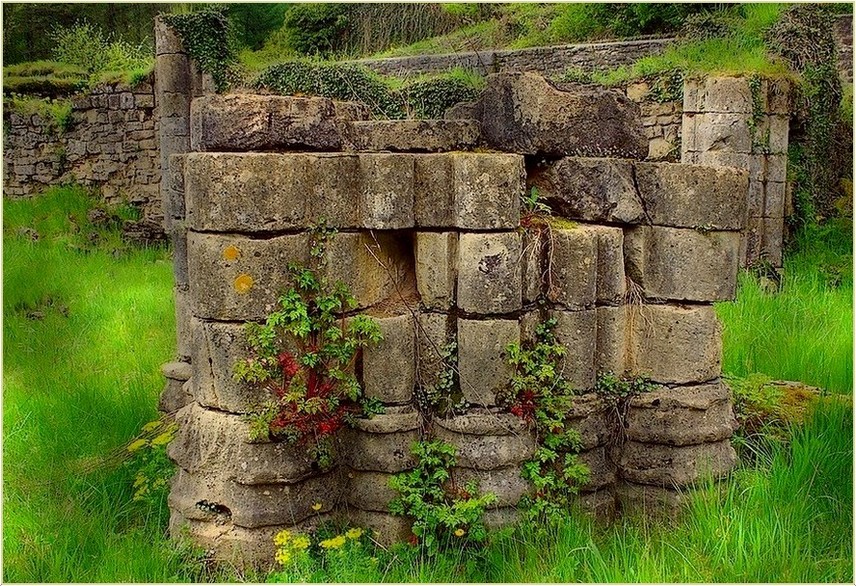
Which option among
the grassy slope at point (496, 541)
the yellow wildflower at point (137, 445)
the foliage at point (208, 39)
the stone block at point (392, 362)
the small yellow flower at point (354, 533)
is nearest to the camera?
the grassy slope at point (496, 541)

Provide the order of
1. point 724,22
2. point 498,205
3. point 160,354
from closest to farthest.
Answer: point 498,205
point 160,354
point 724,22

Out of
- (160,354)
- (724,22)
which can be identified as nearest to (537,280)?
(160,354)

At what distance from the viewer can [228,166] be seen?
13.8ft

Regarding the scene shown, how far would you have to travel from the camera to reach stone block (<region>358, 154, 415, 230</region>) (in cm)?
439

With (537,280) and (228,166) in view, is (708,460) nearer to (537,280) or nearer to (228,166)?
(537,280)

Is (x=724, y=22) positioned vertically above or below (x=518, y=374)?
above

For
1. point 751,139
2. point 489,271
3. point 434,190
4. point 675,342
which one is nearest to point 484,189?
point 434,190

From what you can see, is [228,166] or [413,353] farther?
[413,353]

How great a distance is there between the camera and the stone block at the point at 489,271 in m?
4.39

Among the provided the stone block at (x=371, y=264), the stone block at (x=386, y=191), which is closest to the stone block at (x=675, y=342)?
the stone block at (x=371, y=264)

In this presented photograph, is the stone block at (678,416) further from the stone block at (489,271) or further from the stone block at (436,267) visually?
the stone block at (436,267)

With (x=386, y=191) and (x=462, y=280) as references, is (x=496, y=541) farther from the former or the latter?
(x=386, y=191)

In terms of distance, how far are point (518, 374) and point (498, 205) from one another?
0.94 m

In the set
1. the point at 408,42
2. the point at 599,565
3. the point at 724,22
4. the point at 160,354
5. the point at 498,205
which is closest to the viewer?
the point at 599,565
